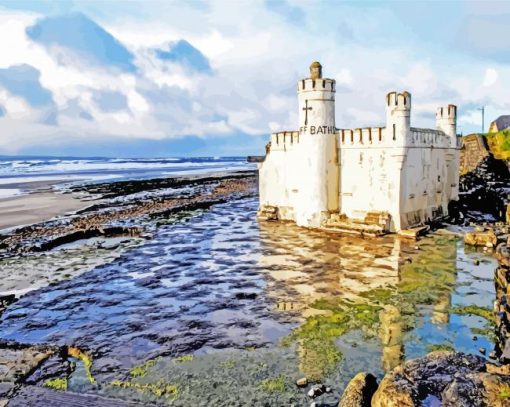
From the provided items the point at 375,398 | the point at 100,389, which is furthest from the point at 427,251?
the point at 100,389

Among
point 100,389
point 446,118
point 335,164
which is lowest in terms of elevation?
point 100,389

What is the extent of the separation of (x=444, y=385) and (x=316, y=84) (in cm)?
2168

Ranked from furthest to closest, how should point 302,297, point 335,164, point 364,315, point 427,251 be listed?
point 335,164 < point 427,251 < point 302,297 < point 364,315

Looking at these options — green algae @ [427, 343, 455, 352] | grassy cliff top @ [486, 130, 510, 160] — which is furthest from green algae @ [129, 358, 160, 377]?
grassy cliff top @ [486, 130, 510, 160]

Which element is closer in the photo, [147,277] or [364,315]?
[364,315]

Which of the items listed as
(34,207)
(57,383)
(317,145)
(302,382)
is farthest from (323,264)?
(34,207)

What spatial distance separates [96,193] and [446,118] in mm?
44613

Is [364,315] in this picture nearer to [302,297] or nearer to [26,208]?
[302,297]

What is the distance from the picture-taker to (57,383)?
419 inches

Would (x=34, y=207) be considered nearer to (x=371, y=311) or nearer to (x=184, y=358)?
(x=184, y=358)

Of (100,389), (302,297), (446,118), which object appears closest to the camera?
(100,389)

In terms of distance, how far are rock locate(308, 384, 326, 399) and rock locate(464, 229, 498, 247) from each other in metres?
16.5

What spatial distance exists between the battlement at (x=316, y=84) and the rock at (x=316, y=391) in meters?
20.1

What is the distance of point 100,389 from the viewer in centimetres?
1035
